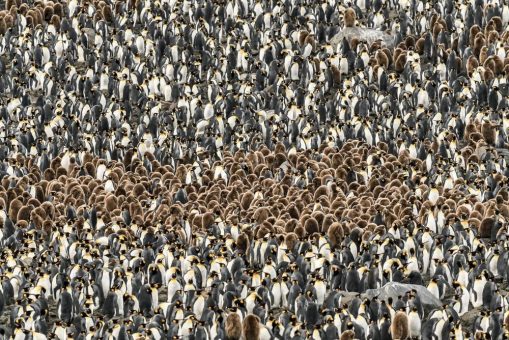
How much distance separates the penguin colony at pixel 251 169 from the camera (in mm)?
27531

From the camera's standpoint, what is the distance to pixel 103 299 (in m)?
28.5

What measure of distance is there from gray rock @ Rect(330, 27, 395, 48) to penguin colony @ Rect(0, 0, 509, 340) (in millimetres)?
378

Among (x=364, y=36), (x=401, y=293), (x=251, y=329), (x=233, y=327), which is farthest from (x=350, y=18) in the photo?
(x=251, y=329)

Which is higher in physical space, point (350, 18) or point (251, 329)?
point (251, 329)

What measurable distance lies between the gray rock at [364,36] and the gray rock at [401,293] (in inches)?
698

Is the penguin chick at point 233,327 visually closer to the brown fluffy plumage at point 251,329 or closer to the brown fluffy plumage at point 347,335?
the brown fluffy plumage at point 251,329

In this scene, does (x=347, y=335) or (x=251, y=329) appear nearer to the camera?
(x=347, y=335)

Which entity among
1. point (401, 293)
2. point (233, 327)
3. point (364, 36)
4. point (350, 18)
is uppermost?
point (401, 293)

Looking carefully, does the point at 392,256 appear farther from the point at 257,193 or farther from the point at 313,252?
the point at 257,193

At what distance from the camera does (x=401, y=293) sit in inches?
1069

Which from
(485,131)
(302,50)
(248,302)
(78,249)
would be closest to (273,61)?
(302,50)

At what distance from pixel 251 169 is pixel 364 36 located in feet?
32.8

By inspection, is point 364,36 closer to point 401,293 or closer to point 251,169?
point 251,169

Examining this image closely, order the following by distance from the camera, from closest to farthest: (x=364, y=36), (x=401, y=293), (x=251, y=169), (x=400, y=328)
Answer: (x=400, y=328), (x=401, y=293), (x=251, y=169), (x=364, y=36)
